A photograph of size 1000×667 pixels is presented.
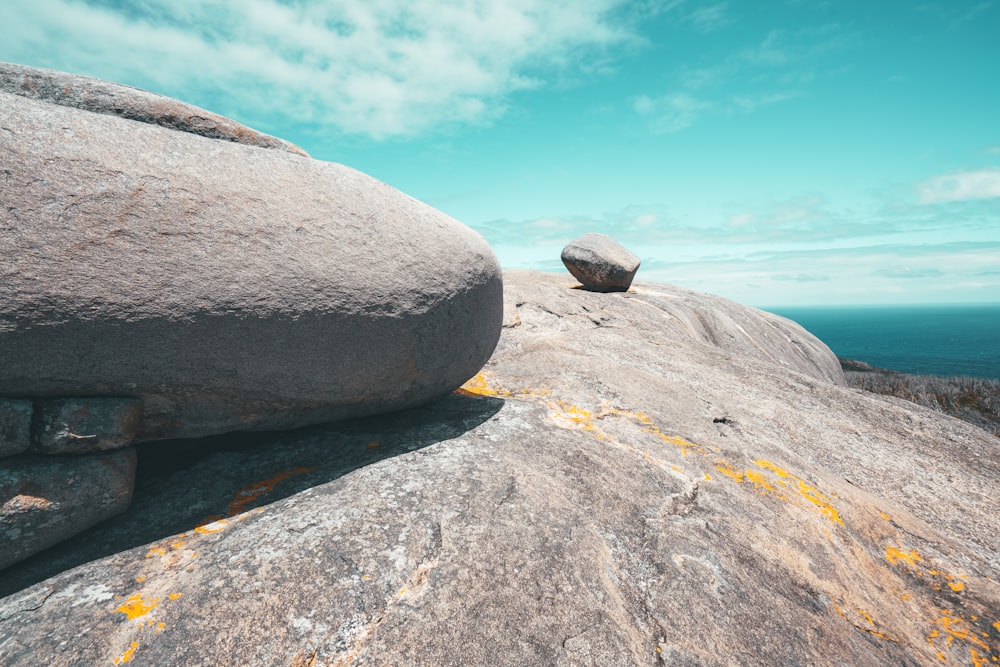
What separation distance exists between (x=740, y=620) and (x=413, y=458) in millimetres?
3008

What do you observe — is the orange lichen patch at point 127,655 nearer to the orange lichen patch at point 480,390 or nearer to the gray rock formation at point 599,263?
the orange lichen patch at point 480,390

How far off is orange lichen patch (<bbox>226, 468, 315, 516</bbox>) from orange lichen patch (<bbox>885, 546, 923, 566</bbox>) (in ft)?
19.6

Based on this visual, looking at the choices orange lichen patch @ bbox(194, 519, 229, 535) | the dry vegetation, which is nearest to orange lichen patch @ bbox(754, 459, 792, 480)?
orange lichen patch @ bbox(194, 519, 229, 535)

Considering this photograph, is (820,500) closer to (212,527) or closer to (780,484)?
(780,484)

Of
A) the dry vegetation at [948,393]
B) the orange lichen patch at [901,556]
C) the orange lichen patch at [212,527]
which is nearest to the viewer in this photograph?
the orange lichen patch at [212,527]

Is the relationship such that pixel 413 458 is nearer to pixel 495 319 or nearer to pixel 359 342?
pixel 359 342

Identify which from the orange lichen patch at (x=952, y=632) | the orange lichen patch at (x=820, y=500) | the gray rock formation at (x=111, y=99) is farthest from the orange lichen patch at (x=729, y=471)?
the gray rock formation at (x=111, y=99)

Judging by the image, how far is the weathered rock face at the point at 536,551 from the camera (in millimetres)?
3082

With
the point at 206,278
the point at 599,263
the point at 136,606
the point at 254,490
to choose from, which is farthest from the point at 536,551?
the point at 599,263

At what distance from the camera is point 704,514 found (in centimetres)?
475

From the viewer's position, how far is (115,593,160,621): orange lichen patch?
3031mm

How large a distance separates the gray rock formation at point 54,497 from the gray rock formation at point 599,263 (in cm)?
1349

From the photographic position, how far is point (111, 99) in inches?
168

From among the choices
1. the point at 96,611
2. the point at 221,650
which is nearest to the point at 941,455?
the point at 221,650
